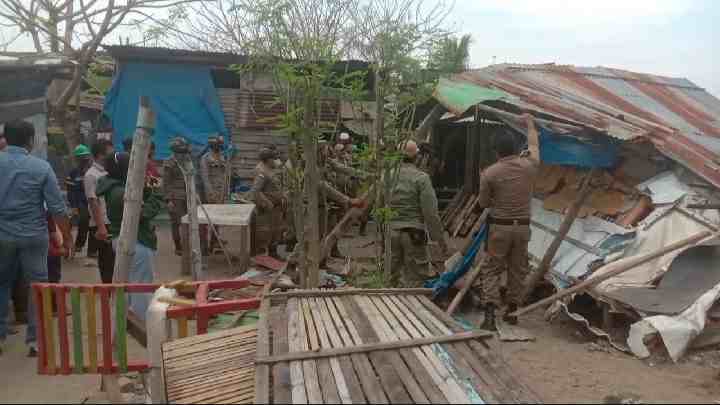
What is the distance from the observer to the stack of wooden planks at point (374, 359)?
87.9 inches

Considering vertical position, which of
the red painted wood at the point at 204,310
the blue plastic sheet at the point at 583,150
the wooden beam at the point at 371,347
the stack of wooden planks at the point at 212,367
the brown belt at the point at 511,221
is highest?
the blue plastic sheet at the point at 583,150

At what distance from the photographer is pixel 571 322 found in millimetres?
5418

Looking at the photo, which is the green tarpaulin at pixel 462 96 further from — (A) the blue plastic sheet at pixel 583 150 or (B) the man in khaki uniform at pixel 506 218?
(B) the man in khaki uniform at pixel 506 218

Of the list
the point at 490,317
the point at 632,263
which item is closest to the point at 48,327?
the point at 490,317

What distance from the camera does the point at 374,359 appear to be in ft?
8.46

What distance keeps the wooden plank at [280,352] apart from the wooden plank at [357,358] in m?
0.27

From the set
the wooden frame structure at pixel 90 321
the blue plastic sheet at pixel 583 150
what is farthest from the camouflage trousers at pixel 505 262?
the wooden frame structure at pixel 90 321

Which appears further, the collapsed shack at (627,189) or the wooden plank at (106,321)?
the collapsed shack at (627,189)

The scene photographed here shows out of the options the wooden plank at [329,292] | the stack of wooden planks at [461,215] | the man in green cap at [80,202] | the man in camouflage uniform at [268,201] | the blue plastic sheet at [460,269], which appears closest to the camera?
the wooden plank at [329,292]

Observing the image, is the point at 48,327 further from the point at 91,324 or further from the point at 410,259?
the point at 410,259

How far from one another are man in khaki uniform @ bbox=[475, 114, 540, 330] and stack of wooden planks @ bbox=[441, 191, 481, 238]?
3978 mm

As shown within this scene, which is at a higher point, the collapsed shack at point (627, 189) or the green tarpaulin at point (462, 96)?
the green tarpaulin at point (462, 96)

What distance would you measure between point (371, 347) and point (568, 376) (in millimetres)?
2196

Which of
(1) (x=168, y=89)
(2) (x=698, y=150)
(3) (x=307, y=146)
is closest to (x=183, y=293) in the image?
(3) (x=307, y=146)
